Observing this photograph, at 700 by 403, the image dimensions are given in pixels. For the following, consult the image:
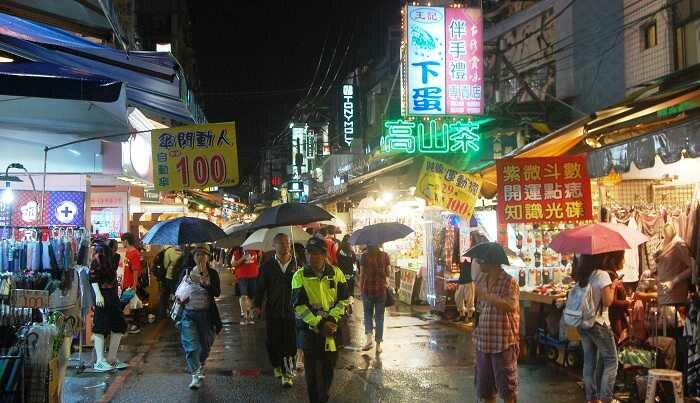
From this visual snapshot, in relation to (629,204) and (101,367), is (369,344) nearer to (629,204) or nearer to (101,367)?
(101,367)

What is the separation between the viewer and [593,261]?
23.9ft

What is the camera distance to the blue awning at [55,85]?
578 centimetres

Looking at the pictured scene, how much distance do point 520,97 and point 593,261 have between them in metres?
11.1

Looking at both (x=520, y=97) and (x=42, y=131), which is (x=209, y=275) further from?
(x=520, y=97)

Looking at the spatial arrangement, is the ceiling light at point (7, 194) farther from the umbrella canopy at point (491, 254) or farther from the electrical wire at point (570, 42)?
the electrical wire at point (570, 42)

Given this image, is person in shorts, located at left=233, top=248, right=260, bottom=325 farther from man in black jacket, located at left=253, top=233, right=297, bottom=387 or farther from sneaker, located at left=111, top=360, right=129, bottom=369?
man in black jacket, located at left=253, top=233, right=297, bottom=387

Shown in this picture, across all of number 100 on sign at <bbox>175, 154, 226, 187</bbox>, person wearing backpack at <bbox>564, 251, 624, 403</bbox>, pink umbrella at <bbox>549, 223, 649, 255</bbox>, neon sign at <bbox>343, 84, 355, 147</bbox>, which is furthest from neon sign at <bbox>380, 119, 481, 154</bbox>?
neon sign at <bbox>343, 84, 355, 147</bbox>

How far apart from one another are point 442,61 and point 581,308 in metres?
8.85

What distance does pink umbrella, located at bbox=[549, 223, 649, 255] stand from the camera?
7.19 m

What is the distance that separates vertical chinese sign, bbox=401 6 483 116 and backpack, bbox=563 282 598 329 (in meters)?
7.82

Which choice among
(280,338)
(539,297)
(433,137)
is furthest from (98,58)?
(433,137)

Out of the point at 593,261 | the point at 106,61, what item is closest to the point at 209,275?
the point at 106,61

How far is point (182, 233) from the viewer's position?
9.23 m

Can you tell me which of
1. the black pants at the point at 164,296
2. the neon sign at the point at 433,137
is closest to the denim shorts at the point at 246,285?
the black pants at the point at 164,296
